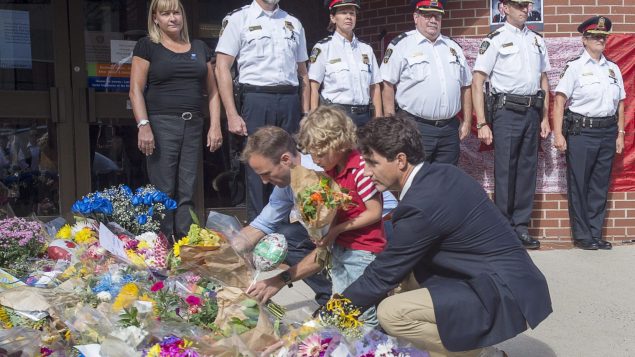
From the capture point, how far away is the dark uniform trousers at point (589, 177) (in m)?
6.86

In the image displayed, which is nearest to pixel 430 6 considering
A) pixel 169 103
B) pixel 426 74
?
pixel 426 74

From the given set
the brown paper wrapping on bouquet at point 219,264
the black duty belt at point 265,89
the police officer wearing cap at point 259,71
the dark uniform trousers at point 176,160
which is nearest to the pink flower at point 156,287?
the brown paper wrapping on bouquet at point 219,264

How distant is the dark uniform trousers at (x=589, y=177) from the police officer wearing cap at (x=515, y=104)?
1.20ft

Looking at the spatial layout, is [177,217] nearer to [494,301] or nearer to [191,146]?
A: [191,146]

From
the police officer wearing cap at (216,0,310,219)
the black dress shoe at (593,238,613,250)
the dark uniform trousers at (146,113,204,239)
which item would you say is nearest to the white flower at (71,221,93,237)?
the dark uniform trousers at (146,113,204,239)

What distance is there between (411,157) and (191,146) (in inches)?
94.0

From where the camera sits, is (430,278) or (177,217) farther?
(177,217)

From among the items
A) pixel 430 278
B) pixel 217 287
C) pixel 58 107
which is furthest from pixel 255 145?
pixel 58 107

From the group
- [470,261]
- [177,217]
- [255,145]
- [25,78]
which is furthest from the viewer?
[25,78]

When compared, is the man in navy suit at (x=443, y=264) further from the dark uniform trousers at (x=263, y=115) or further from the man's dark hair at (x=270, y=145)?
the dark uniform trousers at (x=263, y=115)

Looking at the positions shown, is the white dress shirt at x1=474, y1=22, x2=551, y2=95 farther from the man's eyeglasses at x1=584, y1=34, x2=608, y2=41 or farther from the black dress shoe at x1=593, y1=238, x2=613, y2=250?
the black dress shoe at x1=593, y1=238, x2=613, y2=250

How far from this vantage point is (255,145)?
3.75m

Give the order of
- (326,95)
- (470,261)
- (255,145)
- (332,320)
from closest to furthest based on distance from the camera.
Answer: (332,320) < (470,261) < (255,145) < (326,95)

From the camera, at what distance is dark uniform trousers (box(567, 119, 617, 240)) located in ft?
22.5
